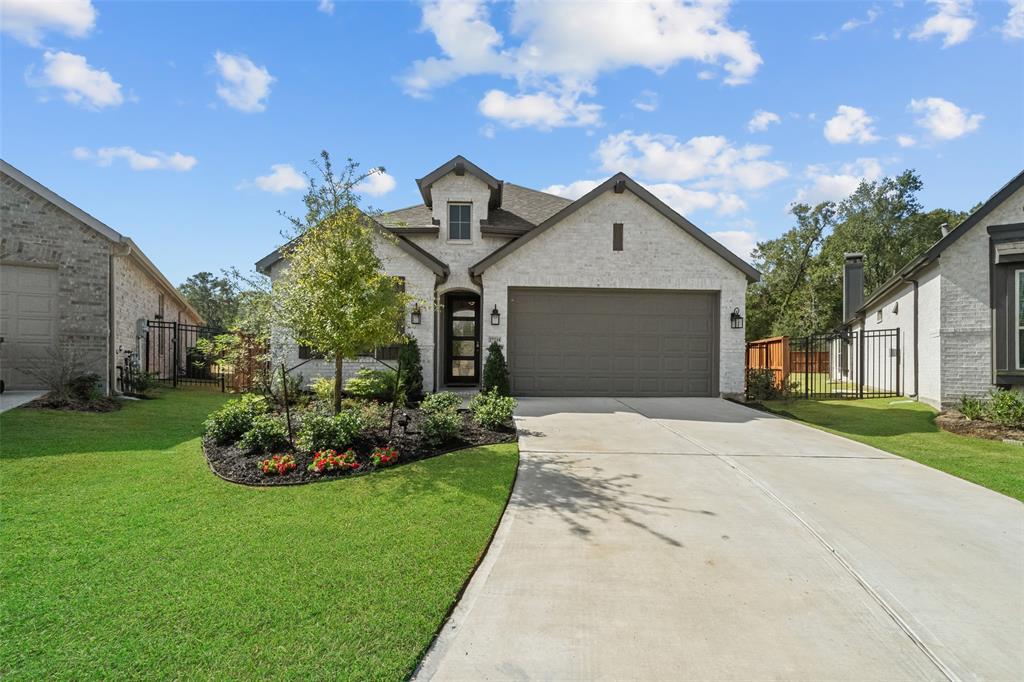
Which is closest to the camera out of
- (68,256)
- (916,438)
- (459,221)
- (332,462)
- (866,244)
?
(332,462)

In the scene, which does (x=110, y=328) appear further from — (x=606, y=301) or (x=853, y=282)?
(x=853, y=282)

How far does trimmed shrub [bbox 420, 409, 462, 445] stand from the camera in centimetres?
727

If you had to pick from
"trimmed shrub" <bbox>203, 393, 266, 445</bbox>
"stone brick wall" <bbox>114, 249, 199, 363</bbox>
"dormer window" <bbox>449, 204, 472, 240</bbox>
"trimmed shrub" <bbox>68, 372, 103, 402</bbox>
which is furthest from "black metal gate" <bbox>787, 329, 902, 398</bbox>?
"stone brick wall" <bbox>114, 249, 199, 363</bbox>

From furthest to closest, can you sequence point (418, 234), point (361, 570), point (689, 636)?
1. point (418, 234)
2. point (361, 570)
3. point (689, 636)

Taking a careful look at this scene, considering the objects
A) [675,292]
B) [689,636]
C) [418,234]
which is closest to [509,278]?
[418,234]

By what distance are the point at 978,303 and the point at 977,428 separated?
3575mm

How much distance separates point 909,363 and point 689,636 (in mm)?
14816

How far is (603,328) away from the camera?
13352 millimetres

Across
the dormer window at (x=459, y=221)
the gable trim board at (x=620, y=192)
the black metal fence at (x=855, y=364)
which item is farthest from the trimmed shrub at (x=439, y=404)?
the black metal fence at (x=855, y=364)

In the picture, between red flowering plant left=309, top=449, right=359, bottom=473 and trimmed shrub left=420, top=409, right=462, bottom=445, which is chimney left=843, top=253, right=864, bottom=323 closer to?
trimmed shrub left=420, top=409, right=462, bottom=445

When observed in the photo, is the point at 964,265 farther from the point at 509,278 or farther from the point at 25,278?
the point at 25,278

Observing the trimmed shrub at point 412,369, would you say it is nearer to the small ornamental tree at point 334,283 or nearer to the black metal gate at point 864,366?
the small ornamental tree at point 334,283

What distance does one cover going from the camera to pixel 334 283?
702cm

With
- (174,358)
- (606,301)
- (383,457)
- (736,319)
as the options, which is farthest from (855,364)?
(174,358)
